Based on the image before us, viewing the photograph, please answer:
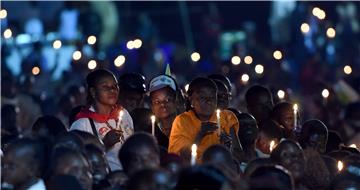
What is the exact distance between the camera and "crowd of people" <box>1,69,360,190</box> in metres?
9.56

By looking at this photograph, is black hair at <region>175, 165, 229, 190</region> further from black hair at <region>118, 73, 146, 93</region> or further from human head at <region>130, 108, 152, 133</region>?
black hair at <region>118, 73, 146, 93</region>

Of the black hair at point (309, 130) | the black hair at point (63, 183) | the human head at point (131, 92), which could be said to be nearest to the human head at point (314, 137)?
the black hair at point (309, 130)

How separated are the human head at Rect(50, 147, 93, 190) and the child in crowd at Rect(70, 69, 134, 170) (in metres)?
1.88

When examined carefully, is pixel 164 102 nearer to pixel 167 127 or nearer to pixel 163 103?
pixel 163 103

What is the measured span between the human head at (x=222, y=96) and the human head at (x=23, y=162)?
3061mm

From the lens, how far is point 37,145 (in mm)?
10000

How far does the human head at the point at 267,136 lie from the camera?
13008mm

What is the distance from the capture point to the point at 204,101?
40.0 feet

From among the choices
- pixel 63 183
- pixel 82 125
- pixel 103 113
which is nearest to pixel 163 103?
pixel 103 113

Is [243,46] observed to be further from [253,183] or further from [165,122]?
[253,183]

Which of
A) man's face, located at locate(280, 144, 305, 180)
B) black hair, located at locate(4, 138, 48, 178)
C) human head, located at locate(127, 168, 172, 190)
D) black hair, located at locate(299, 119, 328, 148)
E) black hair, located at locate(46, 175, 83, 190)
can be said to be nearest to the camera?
human head, located at locate(127, 168, 172, 190)

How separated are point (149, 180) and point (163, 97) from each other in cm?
401

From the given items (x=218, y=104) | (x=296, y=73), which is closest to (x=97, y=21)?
(x=296, y=73)

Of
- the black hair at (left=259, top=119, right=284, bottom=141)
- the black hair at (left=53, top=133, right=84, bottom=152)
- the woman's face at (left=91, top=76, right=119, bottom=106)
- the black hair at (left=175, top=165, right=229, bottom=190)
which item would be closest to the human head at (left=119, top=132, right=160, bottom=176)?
the black hair at (left=53, top=133, right=84, bottom=152)
